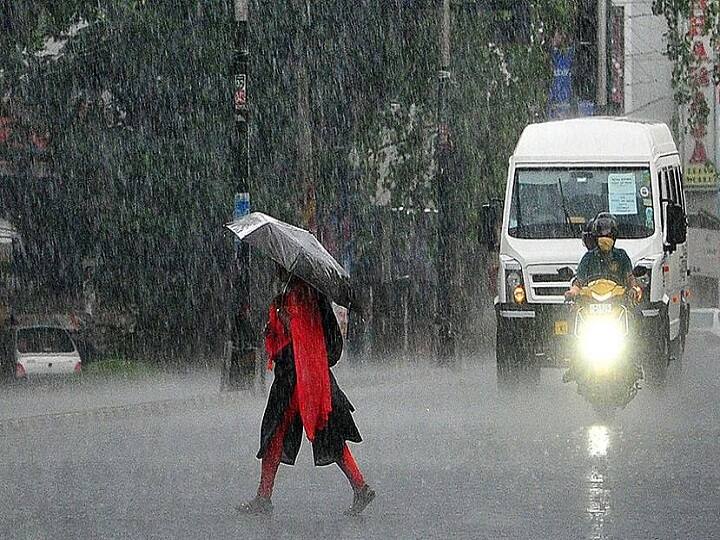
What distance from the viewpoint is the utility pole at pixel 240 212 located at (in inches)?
790

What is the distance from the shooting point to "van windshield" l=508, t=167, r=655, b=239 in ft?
65.9

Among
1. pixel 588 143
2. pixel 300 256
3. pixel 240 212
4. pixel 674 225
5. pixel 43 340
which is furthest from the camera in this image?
pixel 43 340

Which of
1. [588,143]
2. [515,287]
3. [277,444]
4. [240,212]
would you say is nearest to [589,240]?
[515,287]

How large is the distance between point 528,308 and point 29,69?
1312 centimetres

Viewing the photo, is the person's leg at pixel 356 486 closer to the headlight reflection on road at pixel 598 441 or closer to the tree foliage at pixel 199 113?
the headlight reflection on road at pixel 598 441

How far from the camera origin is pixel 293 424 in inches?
424

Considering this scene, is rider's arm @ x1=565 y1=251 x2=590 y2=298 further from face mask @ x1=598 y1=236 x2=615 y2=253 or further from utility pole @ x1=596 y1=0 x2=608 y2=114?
utility pole @ x1=596 y1=0 x2=608 y2=114

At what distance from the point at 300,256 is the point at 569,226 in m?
10.1

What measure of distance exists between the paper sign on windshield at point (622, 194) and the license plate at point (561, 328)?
1.48 m

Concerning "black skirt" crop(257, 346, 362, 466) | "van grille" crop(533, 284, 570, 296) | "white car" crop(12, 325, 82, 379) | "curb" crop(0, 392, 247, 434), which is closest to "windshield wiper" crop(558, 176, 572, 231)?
"van grille" crop(533, 284, 570, 296)

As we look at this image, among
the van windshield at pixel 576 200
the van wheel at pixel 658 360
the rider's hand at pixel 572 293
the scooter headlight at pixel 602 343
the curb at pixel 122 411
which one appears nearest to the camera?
the curb at pixel 122 411

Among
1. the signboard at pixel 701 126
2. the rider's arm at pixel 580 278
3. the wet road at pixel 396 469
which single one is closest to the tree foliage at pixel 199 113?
the wet road at pixel 396 469

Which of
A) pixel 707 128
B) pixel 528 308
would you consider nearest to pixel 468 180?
Answer: pixel 528 308

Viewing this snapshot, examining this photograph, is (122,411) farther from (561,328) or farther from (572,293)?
(561,328)
